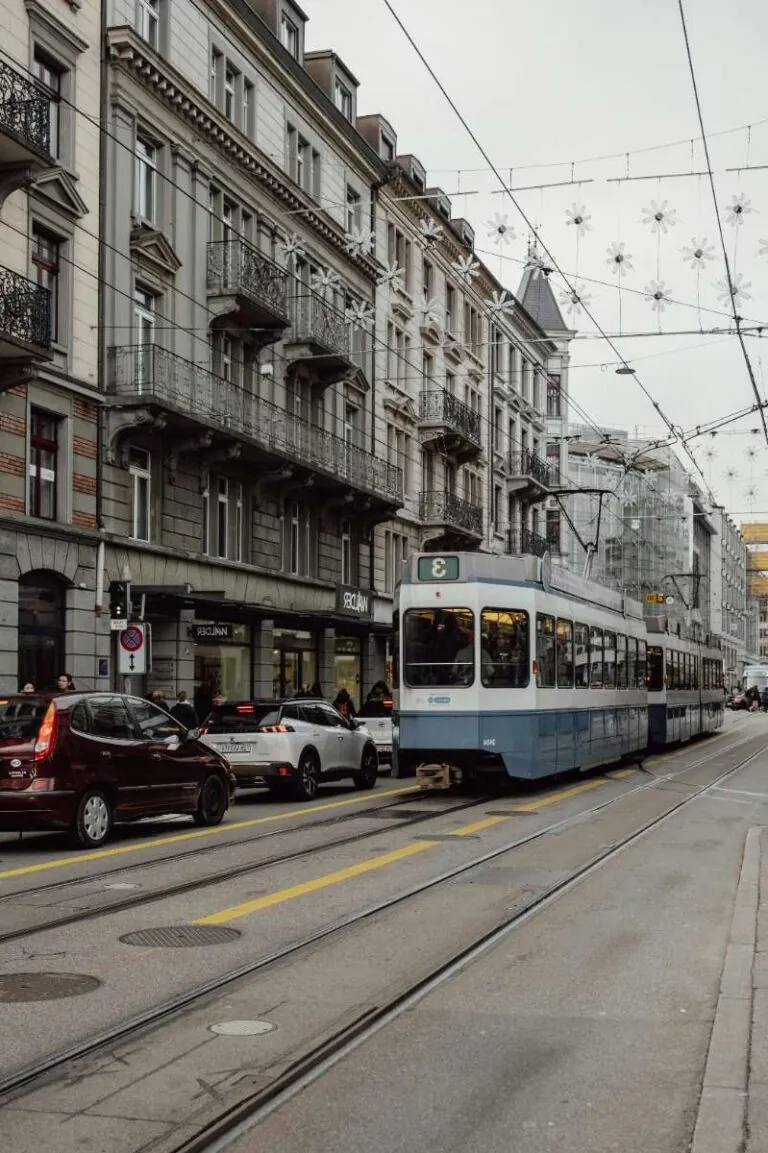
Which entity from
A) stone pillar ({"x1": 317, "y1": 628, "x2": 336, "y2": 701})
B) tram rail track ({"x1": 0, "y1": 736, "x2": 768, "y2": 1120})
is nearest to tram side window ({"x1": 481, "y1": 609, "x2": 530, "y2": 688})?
tram rail track ({"x1": 0, "y1": 736, "x2": 768, "y2": 1120})

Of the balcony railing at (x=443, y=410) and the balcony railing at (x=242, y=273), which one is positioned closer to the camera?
the balcony railing at (x=242, y=273)

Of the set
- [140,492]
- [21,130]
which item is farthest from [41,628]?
[21,130]

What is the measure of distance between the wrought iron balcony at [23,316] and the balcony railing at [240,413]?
11.5 ft

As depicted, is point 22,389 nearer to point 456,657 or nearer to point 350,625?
point 456,657

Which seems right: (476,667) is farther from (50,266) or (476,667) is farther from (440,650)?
(50,266)

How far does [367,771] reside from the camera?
75.5 feet

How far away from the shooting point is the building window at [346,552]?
38.8 meters

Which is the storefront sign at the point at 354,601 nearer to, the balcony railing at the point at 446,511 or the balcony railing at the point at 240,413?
the balcony railing at the point at 240,413

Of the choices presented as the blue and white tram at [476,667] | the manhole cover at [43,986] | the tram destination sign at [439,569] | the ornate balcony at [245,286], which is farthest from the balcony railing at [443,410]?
the manhole cover at [43,986]

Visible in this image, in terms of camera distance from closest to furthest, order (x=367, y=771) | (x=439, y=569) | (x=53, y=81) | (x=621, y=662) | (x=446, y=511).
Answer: (x=439, y=569)
(x=367, y=771)
(x=53, y=81)
(x=621, y=662)
(x=446, y=511)

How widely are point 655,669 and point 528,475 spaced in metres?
23.0

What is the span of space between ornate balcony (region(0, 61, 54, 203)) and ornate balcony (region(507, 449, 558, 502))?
33.7 metres

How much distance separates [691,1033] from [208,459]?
2389 centimetres

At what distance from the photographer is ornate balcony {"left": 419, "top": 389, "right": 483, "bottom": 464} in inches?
1788
